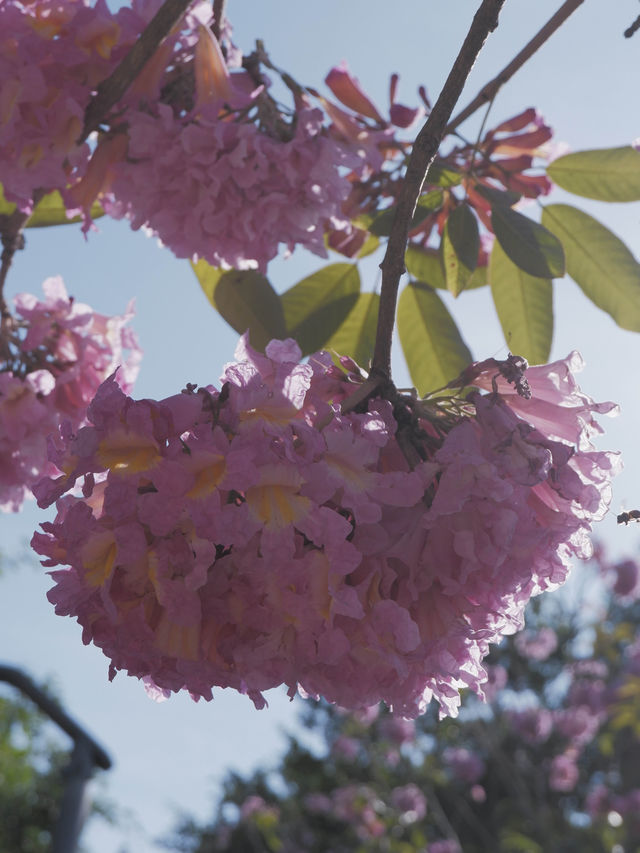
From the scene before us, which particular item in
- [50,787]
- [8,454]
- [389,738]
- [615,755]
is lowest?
[615,755]

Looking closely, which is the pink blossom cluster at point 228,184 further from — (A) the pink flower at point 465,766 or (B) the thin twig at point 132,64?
(A) the pink flower at point 465,766

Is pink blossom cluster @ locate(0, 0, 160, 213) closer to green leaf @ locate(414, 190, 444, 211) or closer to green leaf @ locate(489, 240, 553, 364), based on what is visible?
green leaf @ locate(414, 190, 444, 211)

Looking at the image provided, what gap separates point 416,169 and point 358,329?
0.64 meters

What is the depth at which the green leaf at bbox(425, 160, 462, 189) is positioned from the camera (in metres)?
1.19

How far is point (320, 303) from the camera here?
137cm

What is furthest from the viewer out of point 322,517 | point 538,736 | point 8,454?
point 538,736

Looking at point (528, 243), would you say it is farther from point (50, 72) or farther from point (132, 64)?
point (50, 72)

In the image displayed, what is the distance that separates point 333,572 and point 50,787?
1404 cm

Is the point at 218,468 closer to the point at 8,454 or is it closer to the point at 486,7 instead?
the point at 486,7

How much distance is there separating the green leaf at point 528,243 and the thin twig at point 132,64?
46 cm

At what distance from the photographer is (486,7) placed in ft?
2.54

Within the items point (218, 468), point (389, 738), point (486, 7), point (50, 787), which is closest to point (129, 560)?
point (218, 468)

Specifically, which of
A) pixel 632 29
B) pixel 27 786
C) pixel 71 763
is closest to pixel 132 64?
pixel 632 29

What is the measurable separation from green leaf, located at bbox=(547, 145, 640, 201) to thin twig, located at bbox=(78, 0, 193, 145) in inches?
23.8
